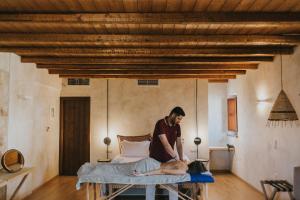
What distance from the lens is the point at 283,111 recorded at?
4617mm

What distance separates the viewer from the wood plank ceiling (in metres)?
3.30

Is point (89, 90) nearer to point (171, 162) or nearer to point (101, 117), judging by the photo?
point (101, 117)

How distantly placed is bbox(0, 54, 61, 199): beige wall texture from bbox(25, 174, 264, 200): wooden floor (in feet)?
0.73

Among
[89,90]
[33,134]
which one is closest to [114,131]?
[89,90]

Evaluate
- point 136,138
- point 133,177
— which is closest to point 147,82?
point 136,138

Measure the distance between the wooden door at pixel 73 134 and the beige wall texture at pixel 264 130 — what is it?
12.7ft

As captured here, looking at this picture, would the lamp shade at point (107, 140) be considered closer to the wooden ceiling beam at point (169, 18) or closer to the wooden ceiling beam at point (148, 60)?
the wooden ceiling beam at point (148, 60)

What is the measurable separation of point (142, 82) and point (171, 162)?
421 centimetres

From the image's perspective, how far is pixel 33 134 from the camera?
6.21 meters

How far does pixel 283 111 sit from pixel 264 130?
1.40m

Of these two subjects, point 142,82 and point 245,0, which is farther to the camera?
point 142,82

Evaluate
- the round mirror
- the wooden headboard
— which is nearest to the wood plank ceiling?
the round mirror

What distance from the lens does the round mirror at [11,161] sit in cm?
439

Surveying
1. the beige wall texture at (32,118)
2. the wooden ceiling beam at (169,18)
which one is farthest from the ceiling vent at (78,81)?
the wooden ceiling beam at (169,18)
